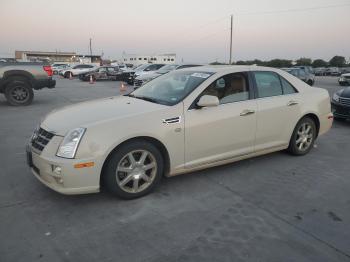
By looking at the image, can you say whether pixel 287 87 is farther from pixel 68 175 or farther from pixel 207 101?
pixel 68 175

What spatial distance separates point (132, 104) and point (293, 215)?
2.38 m

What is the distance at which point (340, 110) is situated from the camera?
27.5 feet

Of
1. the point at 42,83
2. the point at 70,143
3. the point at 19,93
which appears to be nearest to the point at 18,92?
the point at 19,93

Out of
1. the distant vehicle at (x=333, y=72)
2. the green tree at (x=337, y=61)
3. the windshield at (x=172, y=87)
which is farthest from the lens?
the green tree at (x=337, y=61)

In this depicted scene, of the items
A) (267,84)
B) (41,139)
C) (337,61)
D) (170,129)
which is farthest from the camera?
(337,61)

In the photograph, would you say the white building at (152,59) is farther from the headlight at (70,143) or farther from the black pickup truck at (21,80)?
the headlight at (70,143)

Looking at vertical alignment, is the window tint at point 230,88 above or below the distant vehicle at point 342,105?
above

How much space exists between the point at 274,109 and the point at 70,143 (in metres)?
3.00

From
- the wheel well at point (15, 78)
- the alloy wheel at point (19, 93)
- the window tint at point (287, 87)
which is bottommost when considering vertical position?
the alloy wheel at point (19, 93)

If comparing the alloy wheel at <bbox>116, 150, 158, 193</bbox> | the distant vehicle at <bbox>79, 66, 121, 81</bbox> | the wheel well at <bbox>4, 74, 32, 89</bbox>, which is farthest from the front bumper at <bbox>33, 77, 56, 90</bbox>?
the distant vehicle at <bbox>79, 66, 121, 81</bbox>

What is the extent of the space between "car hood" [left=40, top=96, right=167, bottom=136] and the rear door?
1.62 metres

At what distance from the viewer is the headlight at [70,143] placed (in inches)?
133

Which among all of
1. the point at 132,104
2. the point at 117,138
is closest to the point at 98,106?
the point at 132,104

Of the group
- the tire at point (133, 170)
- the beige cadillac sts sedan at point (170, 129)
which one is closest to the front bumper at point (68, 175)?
the beige cadillac sts sedan at point (170, 129)
